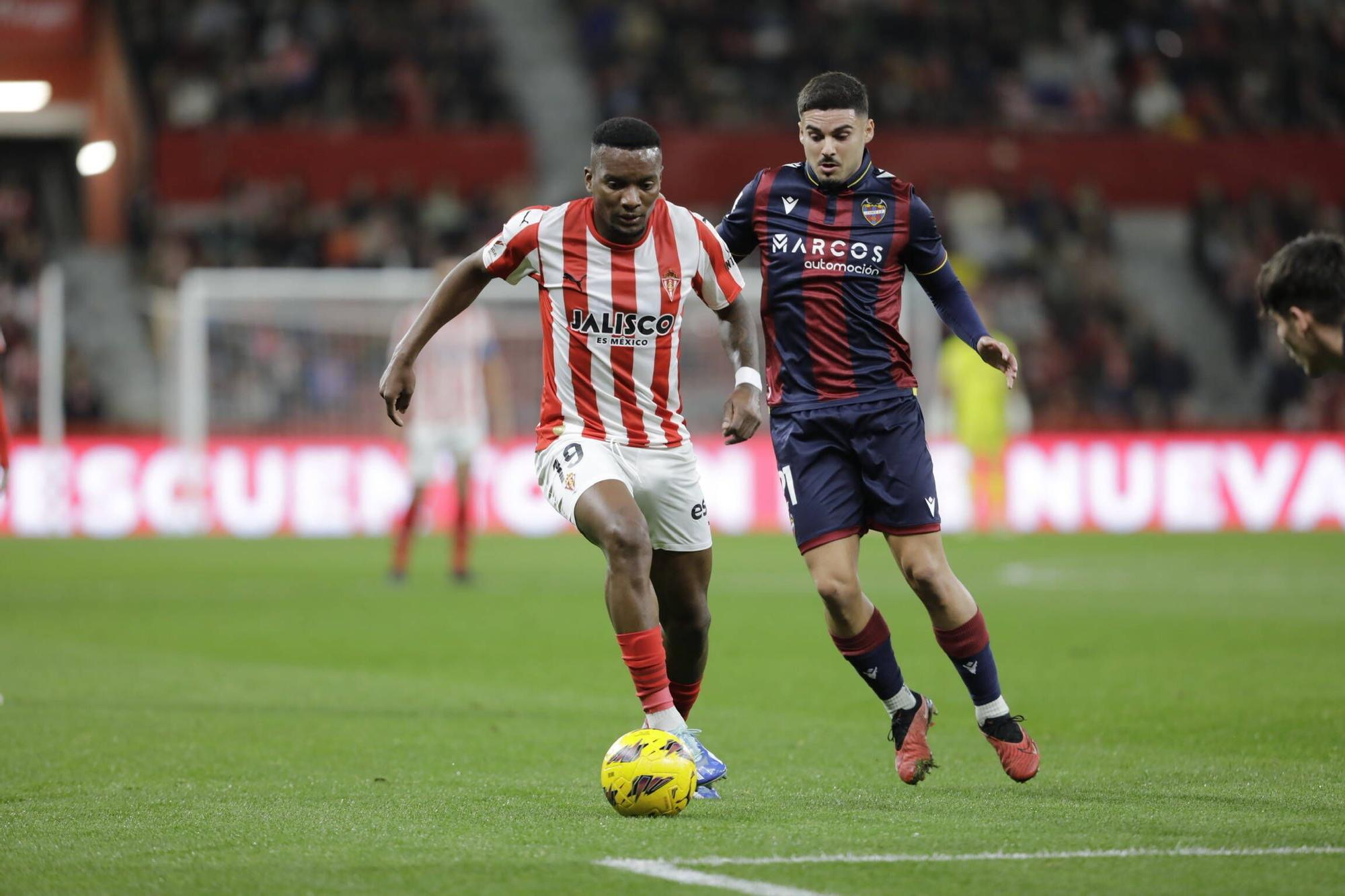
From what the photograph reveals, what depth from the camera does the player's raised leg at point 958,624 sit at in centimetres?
619

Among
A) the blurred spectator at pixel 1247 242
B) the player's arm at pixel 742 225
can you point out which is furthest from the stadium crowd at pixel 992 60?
the player's arm at pixel 742 225

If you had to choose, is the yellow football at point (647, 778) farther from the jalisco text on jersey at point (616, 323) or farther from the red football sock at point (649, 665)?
the jalisco text on jersey at point (616, 323)

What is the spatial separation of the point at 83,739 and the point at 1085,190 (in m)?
21.9

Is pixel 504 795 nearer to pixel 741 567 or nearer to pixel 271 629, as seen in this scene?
pixel 271 629

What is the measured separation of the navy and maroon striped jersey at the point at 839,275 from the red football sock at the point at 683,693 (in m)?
0.99

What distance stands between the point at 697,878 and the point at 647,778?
103 centimetres

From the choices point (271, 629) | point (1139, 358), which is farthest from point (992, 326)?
point (271, 629)

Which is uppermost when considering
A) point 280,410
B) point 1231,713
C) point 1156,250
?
point 1156,250

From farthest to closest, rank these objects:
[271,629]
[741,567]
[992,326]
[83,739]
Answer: [992,326], [741,567], [271,629], [83,739]

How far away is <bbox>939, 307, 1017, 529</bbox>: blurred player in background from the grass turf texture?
5107 mm

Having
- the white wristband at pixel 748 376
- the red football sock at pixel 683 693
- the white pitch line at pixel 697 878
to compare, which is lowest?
the white pitch line at pixel 697 878

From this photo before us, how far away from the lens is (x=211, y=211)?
2527cm

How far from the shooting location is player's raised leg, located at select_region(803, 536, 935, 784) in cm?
618

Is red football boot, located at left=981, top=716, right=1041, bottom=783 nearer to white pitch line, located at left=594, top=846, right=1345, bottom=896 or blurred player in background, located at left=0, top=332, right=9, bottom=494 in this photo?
white pitch line, located at left=594, top=846, right=1345, bottom=896
